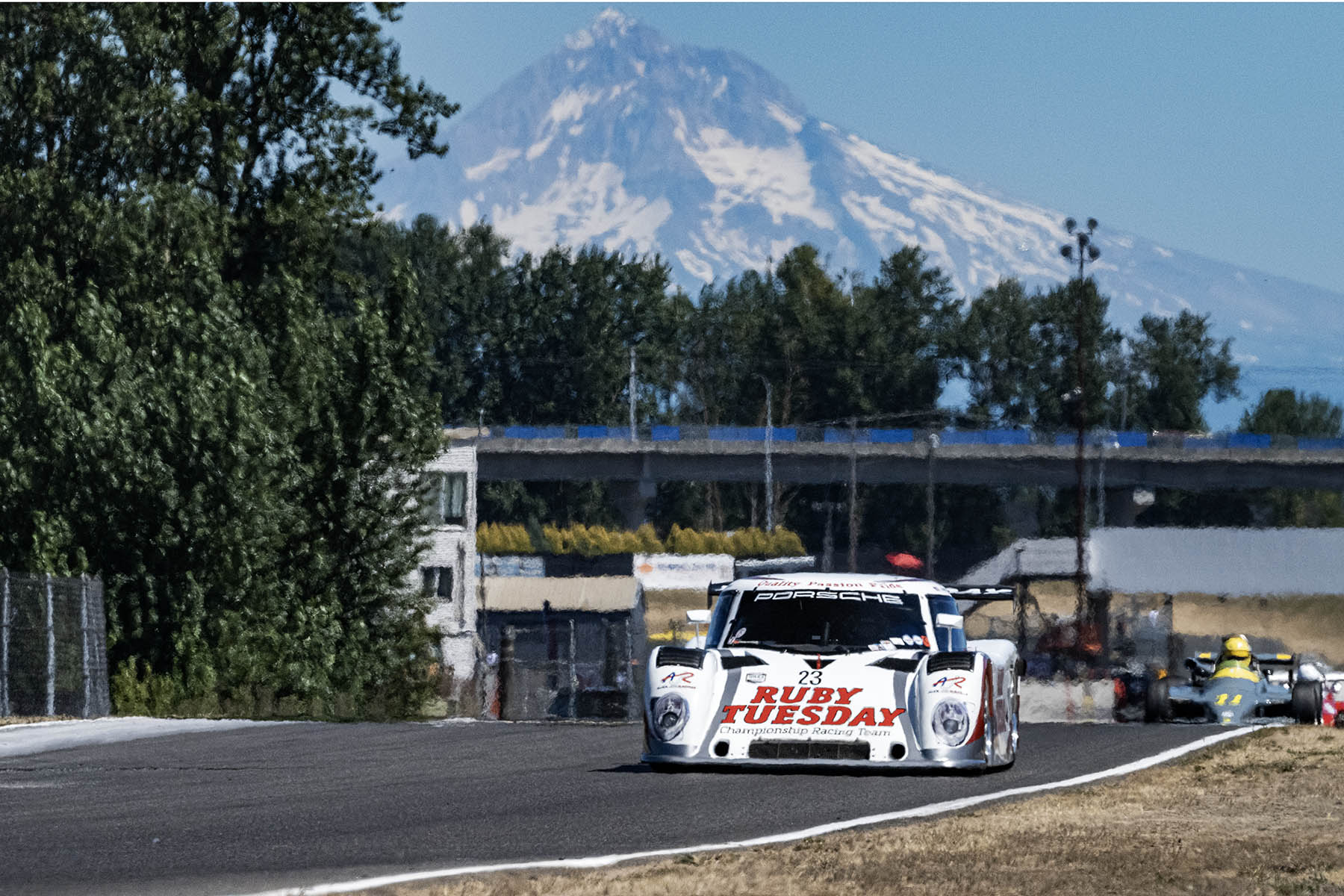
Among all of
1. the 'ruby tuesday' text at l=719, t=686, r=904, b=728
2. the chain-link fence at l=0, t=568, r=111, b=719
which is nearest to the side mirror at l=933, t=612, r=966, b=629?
the 'ruby tuesday' text at l=719, t=686, r=904, b=728

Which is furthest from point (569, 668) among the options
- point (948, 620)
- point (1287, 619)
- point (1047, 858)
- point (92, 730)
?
point (1047, 858)

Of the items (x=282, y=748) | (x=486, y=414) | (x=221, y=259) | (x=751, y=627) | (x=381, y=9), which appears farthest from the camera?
(x=486, y=414)

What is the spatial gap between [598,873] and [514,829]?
195 centimetres

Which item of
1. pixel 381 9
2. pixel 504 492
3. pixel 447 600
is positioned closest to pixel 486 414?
pixel 504 492

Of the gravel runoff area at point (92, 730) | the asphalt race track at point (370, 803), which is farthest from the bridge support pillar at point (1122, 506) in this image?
the asphalt race track at point (370, 803)

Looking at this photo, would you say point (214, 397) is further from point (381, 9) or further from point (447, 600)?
point (447, 600)

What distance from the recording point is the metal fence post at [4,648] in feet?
78.8

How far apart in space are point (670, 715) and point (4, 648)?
40.8ft

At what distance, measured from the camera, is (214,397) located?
3475 centimetres

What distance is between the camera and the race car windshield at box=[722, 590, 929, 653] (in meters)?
15.9

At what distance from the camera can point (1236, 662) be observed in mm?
25828

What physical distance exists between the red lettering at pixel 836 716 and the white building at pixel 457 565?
57.1 meters

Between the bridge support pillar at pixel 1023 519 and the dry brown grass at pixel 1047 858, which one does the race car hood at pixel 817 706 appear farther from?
the bridge support pillar at pixel 1023 519

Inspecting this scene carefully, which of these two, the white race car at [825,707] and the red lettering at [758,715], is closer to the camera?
the white race car at [825,707]
